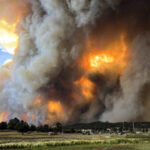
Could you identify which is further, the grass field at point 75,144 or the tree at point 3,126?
the tree at point 3,126

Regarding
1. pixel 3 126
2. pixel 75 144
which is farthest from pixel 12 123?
pixel 75 144

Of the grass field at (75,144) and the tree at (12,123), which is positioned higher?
the grass field at (75,144)

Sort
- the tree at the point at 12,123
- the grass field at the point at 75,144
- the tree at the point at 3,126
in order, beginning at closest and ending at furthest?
the grass field at the point at 75,144, the tree at the point at 12,123, the tree at the point at 3,126

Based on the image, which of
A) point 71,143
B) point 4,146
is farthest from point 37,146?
point 71,143

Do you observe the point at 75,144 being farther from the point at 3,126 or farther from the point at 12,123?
the point at 3,126

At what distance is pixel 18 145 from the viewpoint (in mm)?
35469

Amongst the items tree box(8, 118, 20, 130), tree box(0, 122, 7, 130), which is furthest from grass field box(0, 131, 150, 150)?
tree box(0, 122, 7, 130)

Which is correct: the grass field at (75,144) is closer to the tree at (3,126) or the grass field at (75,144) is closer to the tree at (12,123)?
the tree at (12,123)

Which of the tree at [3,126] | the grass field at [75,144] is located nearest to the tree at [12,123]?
the tree at [3,126]

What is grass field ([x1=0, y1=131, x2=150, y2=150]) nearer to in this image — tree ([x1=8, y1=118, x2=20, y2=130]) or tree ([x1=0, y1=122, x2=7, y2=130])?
tree ([x1=8, y1=118, x2=20, y2=130])

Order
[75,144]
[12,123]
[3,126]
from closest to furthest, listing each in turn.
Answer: [75,144], [3,126], [12,123]

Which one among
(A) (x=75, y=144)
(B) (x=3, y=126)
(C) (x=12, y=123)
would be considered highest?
(A) (x=75, y=144)

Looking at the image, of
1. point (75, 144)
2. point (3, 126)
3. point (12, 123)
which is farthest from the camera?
point (12, 123)

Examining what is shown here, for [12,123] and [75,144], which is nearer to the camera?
[75,144]
